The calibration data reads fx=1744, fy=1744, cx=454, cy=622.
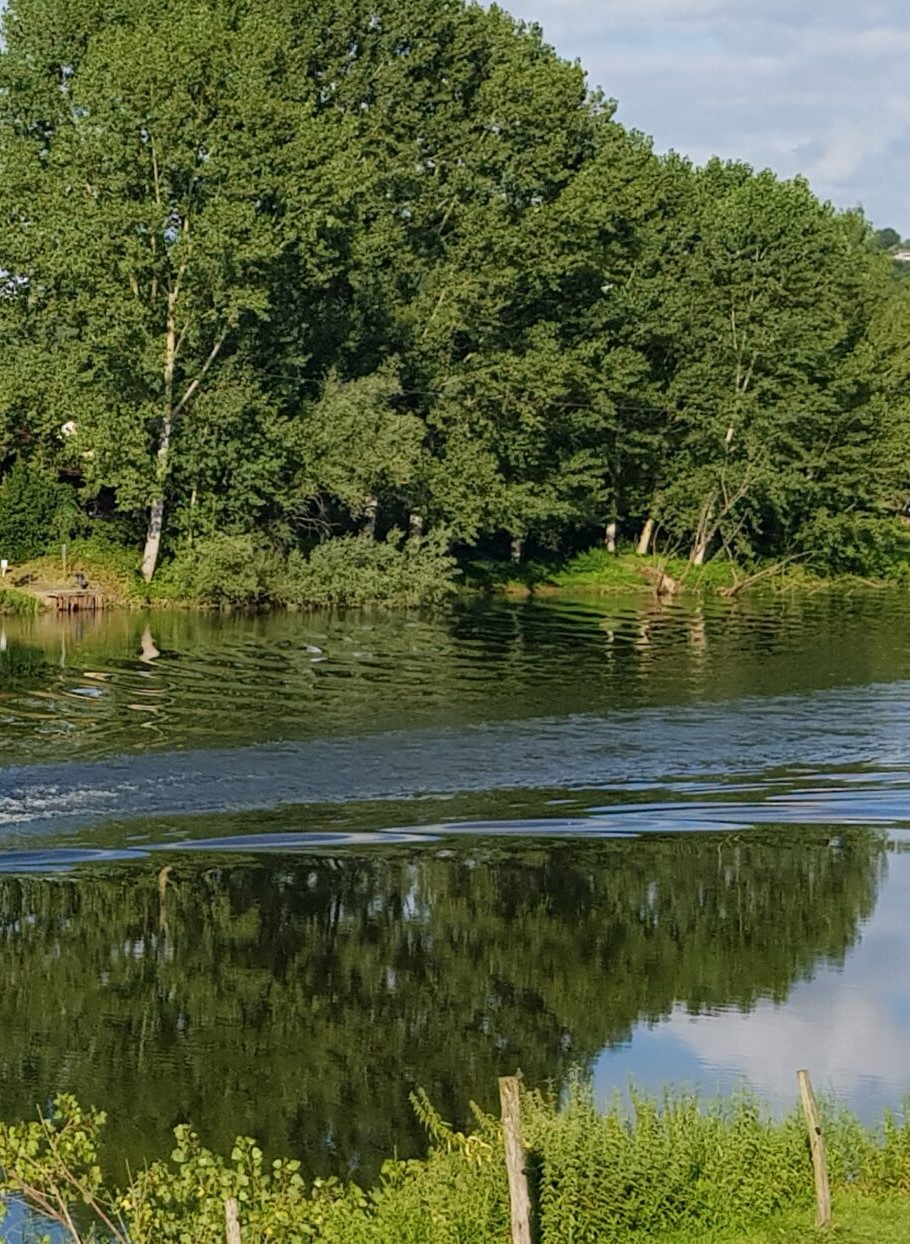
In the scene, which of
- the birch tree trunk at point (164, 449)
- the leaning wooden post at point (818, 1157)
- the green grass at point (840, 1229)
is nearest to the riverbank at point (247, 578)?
the birch tree trunk at point (164, 449)

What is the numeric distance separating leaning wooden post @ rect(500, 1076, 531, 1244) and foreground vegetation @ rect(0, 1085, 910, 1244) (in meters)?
1.00

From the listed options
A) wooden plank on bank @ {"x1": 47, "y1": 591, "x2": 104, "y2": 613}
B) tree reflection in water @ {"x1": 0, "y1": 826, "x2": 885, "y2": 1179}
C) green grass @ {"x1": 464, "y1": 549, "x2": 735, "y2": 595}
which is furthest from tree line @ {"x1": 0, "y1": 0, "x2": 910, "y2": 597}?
tree reflection in water @ {"x1": 0, "y1": 826, "x2": 885, "y2": 1179}

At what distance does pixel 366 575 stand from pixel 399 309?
12028 millimetres

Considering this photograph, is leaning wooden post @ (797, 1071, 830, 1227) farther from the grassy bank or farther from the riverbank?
the grassy bank

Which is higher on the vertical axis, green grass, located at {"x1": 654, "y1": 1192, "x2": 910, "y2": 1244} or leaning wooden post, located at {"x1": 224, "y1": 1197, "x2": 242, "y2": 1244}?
leaning wooden post, located at {"x1": 224, "y1": 1197, "x2": 242, "y2": 1244}

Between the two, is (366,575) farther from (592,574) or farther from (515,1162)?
(515,1162)

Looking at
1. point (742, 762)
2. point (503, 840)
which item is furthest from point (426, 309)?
point (503, 840)

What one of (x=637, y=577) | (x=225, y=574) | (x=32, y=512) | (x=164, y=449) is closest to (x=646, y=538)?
(x=637, y=577)

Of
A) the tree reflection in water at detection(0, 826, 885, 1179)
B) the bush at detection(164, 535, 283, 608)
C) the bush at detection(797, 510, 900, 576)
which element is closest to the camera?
the tree reflection in water at detection(0, 826, 885, 1179)

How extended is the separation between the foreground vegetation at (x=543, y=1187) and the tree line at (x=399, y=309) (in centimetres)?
4402

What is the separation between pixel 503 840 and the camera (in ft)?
86.7

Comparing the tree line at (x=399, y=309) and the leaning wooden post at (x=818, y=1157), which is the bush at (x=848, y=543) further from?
the leaning wooden post at (x=818, y=1157)

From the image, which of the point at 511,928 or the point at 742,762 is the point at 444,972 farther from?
the point at 742,762

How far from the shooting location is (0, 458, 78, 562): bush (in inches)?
2345
